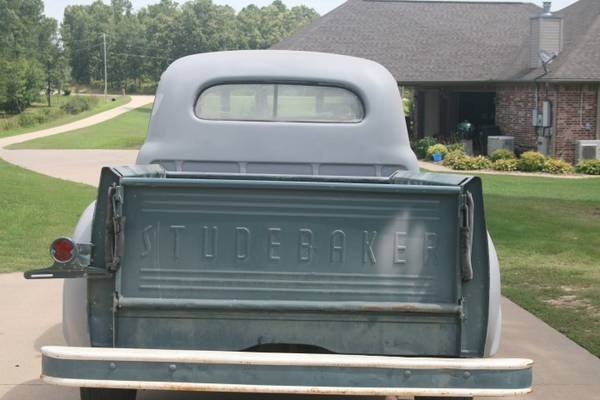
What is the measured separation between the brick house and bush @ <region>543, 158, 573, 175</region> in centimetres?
162

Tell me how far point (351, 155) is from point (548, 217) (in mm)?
9179

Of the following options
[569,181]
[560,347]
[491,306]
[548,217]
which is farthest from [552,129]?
[491,306]

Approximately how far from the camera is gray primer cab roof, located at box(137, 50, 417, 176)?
617 cm

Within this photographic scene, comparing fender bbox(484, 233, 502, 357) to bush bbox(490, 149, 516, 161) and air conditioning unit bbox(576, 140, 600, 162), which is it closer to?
bush bbox(490, 149, 516, 161)

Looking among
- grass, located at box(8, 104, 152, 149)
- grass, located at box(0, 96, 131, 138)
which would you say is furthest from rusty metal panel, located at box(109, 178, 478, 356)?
grass, located at box(0, 96, 131, 138)

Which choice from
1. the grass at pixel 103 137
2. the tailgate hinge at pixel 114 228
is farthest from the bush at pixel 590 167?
the tailgate hinge at pixel 114 228

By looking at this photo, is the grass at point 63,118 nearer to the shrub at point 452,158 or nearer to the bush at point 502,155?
the shrub at point 452,158

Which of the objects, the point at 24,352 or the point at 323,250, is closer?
the point at 323,250

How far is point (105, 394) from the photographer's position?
15.8ft

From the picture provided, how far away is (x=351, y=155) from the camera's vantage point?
6.30 metres

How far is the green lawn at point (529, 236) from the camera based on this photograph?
8.54 meters

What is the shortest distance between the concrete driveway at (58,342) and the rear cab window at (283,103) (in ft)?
5.98

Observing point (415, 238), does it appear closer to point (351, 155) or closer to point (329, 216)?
point (329, 216)

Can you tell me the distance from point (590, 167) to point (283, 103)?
2138cm
